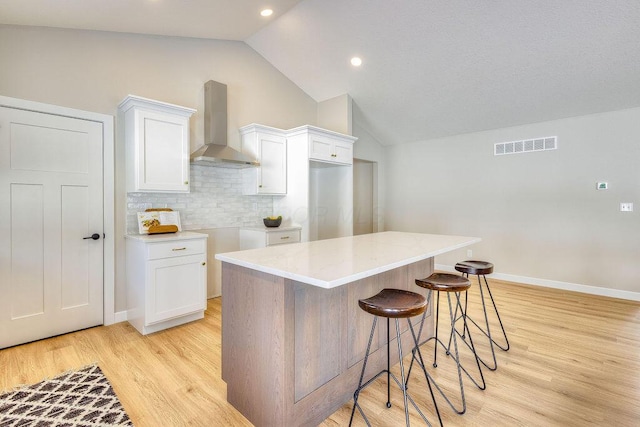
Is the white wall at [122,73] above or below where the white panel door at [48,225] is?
above

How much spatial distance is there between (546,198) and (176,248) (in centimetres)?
495

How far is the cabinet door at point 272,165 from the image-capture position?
404 centimetres

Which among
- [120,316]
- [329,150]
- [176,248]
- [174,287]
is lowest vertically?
[120,316]

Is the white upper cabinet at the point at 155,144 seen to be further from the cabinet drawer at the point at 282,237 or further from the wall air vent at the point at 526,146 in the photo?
the wall air vent at the point at 526,146

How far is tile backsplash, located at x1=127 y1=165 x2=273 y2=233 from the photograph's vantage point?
3.35 meters

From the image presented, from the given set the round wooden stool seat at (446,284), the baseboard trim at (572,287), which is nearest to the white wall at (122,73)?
the round wooden stool seat at (446,284)

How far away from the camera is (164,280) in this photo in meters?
2.90

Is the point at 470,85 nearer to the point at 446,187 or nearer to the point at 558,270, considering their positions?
the point at 446,187

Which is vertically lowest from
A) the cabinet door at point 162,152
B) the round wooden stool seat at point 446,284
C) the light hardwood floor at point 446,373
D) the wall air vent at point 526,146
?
the light hardwood floor at point 446,373

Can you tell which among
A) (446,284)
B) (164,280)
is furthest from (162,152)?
(446,284)

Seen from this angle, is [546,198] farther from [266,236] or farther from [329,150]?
[266,236]

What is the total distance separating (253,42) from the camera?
4.17 metres

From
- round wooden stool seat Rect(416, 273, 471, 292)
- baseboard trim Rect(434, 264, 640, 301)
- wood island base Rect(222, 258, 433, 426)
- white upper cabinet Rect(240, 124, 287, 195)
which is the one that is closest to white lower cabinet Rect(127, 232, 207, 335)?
white upper cabinet Rect(240, 124, 287, 195)

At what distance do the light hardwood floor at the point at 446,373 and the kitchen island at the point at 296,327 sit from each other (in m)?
0.18
